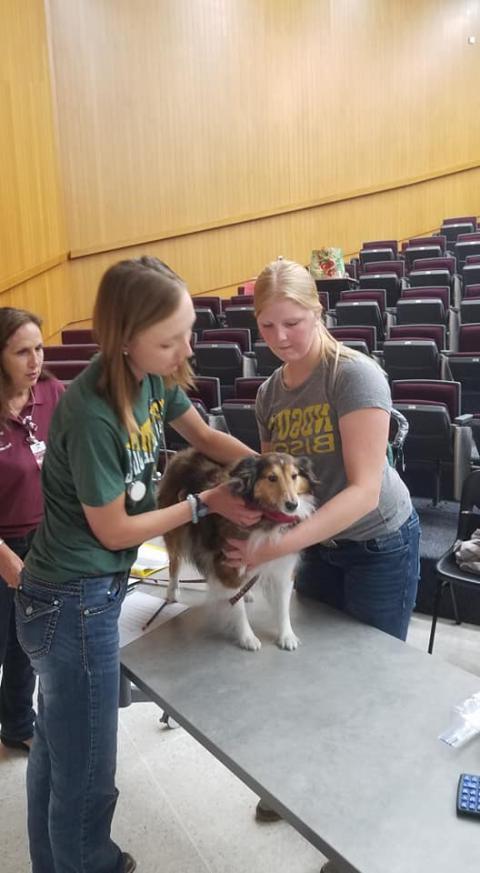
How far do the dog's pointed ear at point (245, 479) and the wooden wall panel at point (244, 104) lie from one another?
8.70 meters

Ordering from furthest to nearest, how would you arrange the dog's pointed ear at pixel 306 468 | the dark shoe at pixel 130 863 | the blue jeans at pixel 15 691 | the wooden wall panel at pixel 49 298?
the wooden wall panel at pixel 49 298 → the blue jeans at pixel 15 691 → the dark shoe at pixel 130 863 → the dog's pointed ear at pixel 306 468

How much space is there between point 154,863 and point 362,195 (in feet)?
45.7

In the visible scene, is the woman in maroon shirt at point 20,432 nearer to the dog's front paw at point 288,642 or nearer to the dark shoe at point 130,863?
the dark shoe at point 130,863

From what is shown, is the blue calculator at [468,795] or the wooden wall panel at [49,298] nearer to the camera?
the blue calculator at [468,795]

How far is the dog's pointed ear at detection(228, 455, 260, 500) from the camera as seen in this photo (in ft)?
5.21

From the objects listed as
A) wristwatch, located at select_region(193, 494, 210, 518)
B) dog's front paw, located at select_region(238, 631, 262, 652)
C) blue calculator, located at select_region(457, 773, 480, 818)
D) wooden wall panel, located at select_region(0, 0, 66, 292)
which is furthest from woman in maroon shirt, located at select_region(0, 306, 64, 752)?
wooden wall panel, located at select_region(0, 0, 66, 292)

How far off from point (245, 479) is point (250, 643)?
1.54 ft

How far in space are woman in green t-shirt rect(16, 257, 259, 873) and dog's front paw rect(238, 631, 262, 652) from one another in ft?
1.25

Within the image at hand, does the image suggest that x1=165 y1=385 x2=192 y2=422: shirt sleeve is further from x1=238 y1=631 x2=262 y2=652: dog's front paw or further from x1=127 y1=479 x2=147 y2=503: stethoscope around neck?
x1=238 y1=631 x2=262 y2=652: dog's front paw

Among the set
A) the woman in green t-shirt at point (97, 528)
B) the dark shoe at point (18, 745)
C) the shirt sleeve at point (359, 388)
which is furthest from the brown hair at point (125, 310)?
the dark shoe at point (18, 745)

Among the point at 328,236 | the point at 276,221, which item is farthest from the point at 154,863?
the point at 328,236

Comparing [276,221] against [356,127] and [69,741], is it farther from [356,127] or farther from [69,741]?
[69,741]

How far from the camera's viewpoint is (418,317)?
7.56m

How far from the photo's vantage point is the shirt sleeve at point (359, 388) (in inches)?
62.9
